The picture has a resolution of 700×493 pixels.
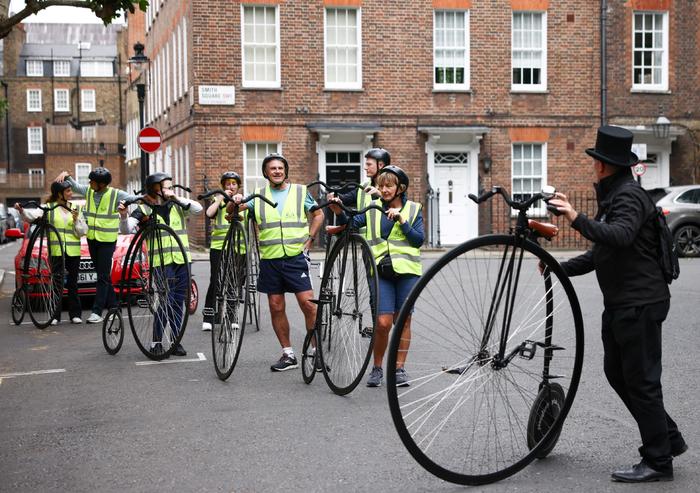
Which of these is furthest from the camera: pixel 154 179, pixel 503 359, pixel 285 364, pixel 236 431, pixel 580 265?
pixel 154 179

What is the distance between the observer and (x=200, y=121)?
27.4 m

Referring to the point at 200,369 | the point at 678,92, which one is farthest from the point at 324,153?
the point at 200,369

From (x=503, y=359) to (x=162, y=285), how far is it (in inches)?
190

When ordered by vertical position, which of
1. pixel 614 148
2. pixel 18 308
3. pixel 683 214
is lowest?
pixel 18 308

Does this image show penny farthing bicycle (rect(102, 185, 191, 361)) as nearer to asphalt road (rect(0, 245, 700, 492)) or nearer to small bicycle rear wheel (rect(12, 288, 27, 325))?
asphalt road (rect(0, 245, 700, 492))

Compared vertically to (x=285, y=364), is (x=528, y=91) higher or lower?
higher

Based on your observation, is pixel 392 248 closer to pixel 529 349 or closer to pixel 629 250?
pixel 529 349

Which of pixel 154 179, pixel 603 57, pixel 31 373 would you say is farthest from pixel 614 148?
pixel 603 57

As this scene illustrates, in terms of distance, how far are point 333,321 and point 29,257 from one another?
17.2 ft

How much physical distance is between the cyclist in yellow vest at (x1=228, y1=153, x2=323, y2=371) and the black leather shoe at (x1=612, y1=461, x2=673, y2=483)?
3745 mm

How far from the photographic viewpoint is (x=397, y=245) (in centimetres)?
802

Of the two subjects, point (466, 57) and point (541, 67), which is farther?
point (541, 67)

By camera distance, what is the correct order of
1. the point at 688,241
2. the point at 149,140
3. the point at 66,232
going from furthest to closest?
the point at 688,241 → the point at 149,140 → the point at 66,232

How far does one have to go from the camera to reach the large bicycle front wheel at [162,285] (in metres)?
9.30
